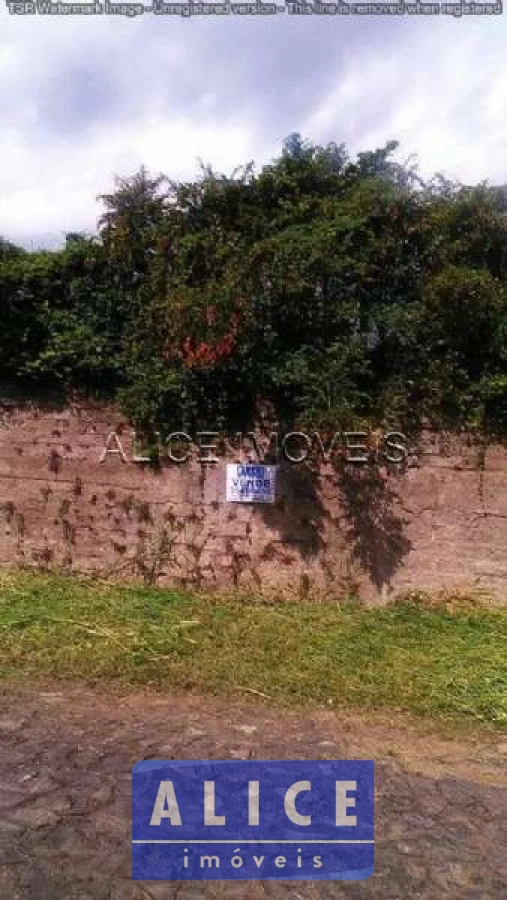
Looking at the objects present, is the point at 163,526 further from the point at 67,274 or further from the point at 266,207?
the point at 266,207

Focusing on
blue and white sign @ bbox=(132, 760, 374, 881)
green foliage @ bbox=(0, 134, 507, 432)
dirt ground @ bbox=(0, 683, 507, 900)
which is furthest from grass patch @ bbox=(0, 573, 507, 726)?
green foliage @ bbox=(0, 134, 507, 432)

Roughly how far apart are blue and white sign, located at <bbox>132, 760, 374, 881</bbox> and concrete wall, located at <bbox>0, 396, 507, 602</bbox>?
2.67 m

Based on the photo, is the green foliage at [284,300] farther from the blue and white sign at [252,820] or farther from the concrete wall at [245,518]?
the blue and white sign at [252,820]

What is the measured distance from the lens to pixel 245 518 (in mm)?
6359

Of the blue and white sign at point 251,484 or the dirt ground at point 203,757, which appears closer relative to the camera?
the dirt ground at point 203,757

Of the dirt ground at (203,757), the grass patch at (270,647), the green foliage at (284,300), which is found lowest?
the dirt ground at (203,757)

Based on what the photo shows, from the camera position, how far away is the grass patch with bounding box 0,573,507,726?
431cm

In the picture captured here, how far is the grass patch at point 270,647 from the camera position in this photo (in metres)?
4.31

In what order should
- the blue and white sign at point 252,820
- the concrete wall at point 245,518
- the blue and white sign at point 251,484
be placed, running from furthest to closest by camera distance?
the blue and white sign at point 251,484, the concrete wall at point 245,518, the blue and white sign at point 252,820

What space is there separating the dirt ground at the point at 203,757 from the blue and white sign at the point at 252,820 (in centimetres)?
6

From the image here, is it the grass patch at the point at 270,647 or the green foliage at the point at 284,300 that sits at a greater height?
the green foliage at the point at 284,300

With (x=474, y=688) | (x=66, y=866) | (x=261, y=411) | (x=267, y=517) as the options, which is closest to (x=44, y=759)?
(x=66, y=866)

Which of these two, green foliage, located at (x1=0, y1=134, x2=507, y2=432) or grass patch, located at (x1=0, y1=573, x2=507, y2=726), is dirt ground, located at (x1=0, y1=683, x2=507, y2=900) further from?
green foliage, located at (x1=0, y1=134, x2=507, y2=432)

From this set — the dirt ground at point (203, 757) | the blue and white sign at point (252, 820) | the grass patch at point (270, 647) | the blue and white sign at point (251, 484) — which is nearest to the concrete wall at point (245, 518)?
the blue and white sign at point (251, 484)
